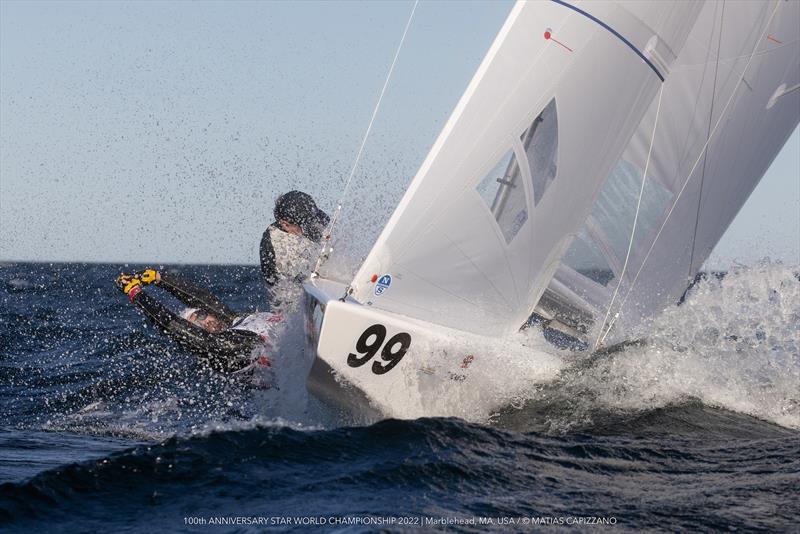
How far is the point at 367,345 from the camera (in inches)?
191

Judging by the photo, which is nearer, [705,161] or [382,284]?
[382,284]

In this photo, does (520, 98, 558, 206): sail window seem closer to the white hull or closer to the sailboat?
the sailboat

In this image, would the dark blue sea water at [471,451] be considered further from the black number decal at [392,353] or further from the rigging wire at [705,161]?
the rigging wire at [705,161]

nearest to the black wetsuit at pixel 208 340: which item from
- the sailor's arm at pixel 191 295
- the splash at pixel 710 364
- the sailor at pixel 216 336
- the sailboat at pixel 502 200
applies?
the sailor at pixel 216 336

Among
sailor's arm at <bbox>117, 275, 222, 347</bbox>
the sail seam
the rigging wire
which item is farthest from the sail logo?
the rigging wire

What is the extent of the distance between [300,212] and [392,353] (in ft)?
6.70

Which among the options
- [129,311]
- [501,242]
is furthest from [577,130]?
[129,311]

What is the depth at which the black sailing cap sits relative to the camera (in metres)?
6.67

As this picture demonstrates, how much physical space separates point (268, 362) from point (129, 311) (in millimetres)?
9479

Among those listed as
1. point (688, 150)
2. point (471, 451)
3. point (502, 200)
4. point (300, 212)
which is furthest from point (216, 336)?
point (688, 150)

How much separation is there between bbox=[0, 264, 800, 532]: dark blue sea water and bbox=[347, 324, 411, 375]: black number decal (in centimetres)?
34

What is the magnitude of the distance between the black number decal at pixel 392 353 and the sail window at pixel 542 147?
51.8 inches

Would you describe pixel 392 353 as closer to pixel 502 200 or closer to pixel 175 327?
pixel 502 200

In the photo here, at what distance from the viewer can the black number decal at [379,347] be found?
4.82 metres
